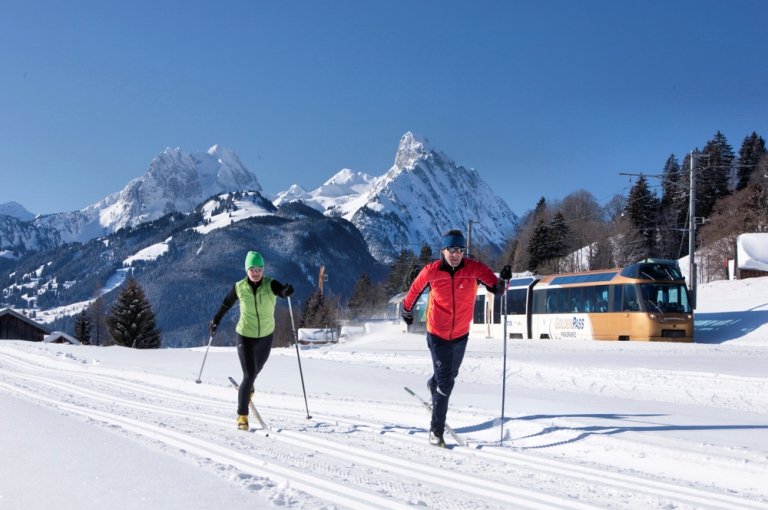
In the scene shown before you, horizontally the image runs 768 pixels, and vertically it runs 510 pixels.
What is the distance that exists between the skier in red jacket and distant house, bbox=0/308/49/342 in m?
57.4

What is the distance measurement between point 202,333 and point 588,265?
425ft

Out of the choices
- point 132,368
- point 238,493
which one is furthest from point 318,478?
point 132,368

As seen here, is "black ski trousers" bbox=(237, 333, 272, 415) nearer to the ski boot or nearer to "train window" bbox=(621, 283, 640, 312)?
the ski boot

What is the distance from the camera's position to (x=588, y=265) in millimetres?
66312

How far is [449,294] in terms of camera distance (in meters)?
6.04

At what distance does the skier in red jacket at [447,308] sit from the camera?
19.8 feet

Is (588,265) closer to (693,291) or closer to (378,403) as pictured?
(693,291)

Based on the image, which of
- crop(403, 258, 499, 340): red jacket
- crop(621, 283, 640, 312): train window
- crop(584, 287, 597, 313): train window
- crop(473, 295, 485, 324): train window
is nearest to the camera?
crop(403, 258, 499, 340): red jacket

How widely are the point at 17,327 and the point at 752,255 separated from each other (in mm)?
58572

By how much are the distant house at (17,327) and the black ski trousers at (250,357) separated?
55289 millimetres

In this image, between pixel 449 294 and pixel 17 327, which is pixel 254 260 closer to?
pixel 449 294

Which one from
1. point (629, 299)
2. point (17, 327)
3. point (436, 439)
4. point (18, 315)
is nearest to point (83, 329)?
point (17, 327)

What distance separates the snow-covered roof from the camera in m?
40.7

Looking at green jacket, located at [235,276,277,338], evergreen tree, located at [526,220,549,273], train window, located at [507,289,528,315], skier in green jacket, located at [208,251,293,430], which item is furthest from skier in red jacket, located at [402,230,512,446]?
evergreen tree, located at [526,220,549,273]
